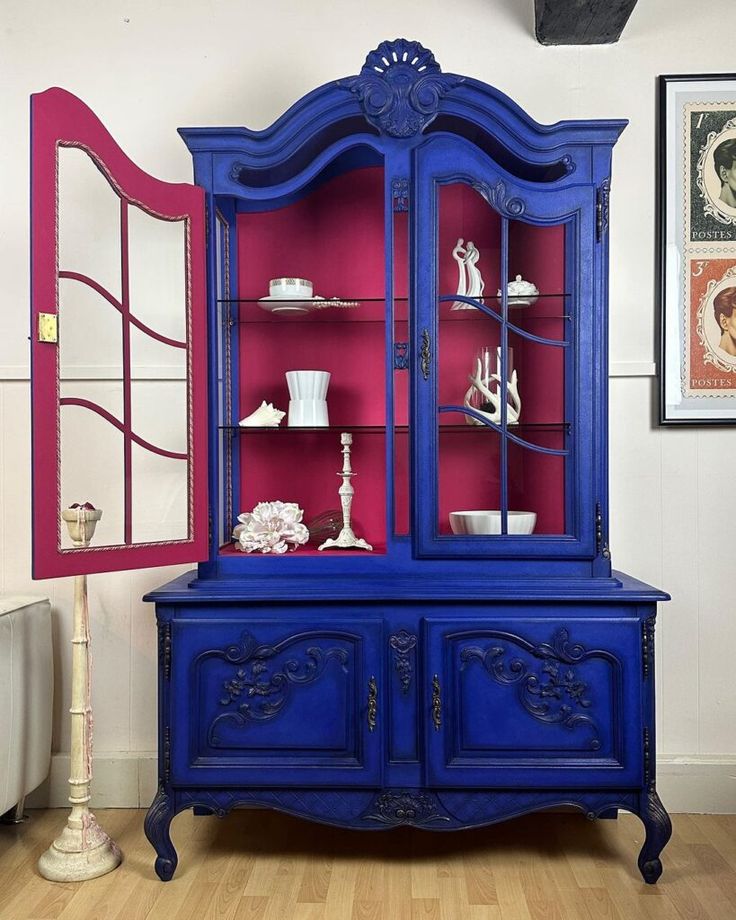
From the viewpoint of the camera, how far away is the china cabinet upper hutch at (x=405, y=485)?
7.76 feet

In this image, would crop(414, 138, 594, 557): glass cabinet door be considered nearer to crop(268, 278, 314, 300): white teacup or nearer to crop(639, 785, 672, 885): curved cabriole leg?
crop(268, 278, 314, 300): white teacup

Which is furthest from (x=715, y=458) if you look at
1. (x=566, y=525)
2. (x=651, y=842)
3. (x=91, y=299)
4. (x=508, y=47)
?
(x=91, y=299)

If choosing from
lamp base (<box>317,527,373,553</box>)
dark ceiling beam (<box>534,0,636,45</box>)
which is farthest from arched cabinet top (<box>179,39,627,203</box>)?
lamp base (<box>317,527,373,553</box>)

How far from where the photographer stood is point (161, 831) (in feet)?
7.79

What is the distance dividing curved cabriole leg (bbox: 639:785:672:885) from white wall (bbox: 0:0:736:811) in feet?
1.96

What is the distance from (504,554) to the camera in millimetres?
2473

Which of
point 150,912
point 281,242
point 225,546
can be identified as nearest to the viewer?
point 150,912

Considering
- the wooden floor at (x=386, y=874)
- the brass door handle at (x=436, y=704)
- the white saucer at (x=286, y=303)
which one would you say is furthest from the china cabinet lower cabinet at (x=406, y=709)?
the white saucer at (x=286, y=303)

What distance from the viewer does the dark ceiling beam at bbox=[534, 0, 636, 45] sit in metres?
2.68

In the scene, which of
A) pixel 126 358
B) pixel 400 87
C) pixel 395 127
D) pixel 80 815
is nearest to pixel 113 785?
pixel 80 815

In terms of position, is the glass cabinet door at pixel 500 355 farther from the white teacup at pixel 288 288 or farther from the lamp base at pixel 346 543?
the white teacup at pixel 288 288

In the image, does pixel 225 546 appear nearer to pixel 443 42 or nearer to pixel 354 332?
pixel 354 332

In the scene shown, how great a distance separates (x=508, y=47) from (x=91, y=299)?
5.51 feet

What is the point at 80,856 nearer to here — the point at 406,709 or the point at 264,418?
the point at 406,709
